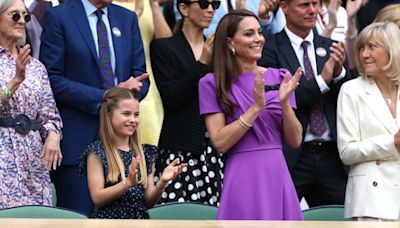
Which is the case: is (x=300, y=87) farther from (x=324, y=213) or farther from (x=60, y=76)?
(x=60, y=76)

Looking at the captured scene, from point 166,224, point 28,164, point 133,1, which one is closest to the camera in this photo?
point 166,224

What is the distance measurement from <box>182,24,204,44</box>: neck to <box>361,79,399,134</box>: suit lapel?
4.32ft

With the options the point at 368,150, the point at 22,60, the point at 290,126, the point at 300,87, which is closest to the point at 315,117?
the point at 300,87

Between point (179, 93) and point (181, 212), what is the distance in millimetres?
1111

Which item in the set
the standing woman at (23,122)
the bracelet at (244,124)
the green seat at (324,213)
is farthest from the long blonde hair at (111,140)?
the green seat at (324,213)

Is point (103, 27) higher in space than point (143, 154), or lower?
higher

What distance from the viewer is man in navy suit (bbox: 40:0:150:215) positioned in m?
7.25

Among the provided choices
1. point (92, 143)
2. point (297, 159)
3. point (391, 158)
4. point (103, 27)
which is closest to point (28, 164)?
point (92, 143)

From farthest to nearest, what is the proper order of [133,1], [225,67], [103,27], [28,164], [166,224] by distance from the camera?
[133,1]
[103,27]
[28,164]
[225,67]
[166,224]

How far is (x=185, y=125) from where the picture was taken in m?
7.47

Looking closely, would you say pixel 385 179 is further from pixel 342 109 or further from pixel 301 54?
pixel 301 54

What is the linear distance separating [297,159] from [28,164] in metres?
1.76

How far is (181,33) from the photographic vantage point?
775 cm

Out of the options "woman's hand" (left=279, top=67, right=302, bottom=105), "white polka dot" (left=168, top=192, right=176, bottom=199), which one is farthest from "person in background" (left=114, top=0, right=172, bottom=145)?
"woman's hand" (left=279, top=67, right=302, bottom=105)
